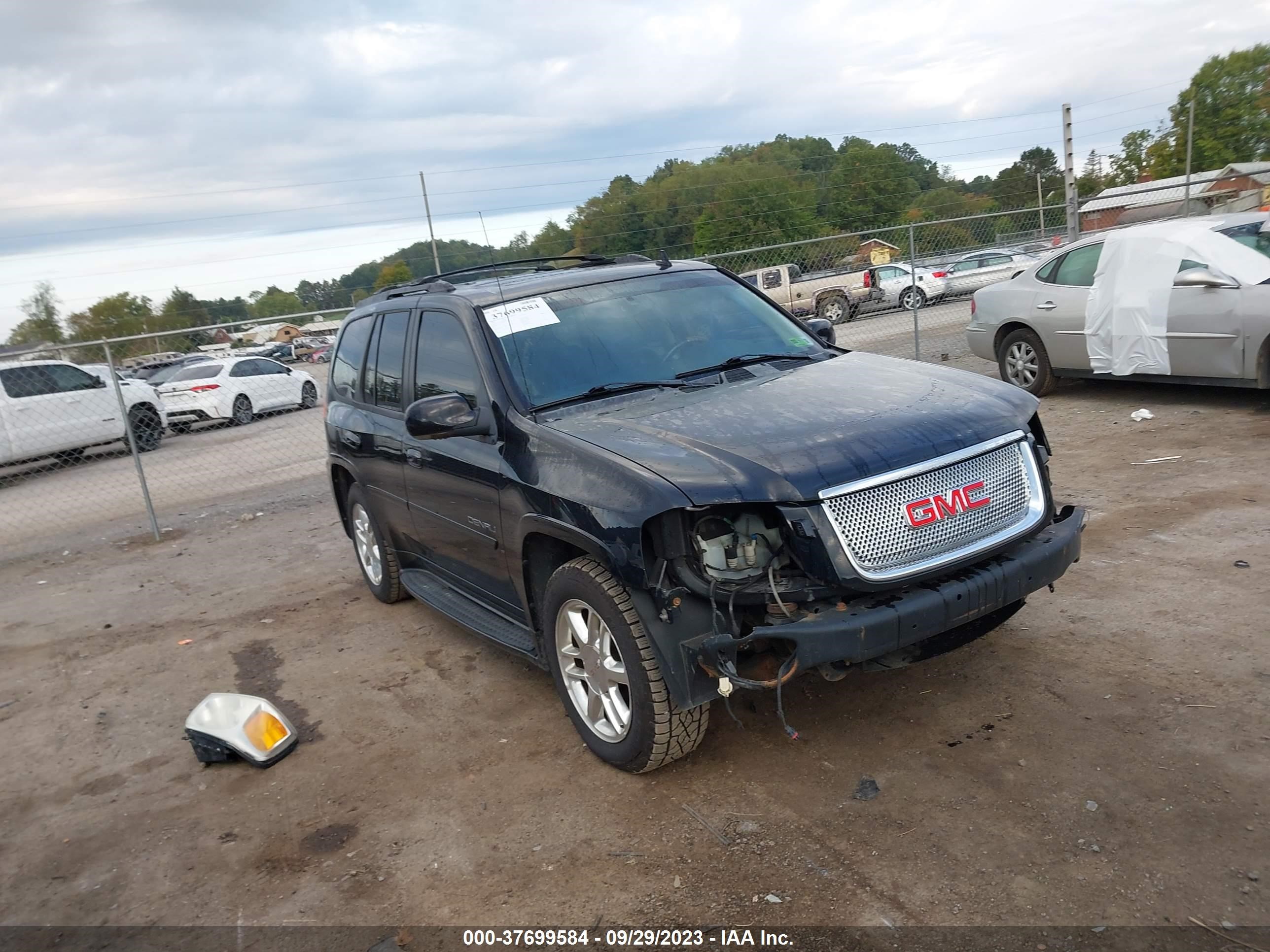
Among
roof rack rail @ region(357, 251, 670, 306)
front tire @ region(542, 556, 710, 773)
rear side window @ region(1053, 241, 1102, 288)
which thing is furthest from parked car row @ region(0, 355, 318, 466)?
rear side window @ region(1053, 241, 1102, 288)

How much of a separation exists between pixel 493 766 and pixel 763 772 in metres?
1.14

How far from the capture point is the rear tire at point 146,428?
1705cm

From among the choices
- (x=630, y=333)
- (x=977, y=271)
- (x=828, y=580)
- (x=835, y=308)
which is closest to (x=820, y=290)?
(x=835, y=308)

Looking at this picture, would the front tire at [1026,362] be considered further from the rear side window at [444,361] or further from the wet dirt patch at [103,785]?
the wet dirt patch at [103,785]

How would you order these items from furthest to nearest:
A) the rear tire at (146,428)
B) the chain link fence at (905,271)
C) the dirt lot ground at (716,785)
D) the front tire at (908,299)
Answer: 1. the front tire at (908,299)
2. the rear tire at (146,428)
3. the chain link fence at (905,271)
4. the dirt lot ground at (716,785)

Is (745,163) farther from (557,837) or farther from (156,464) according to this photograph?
(557,837)

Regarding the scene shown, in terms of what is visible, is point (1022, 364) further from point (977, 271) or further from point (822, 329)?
point (977, 271)

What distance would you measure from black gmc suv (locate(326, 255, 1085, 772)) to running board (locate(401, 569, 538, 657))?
0.02 metres

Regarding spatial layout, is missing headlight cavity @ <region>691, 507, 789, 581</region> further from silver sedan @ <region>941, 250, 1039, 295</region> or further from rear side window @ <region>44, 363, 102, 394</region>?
silver sedan @ <region>941, 250, 1039, 295</region>

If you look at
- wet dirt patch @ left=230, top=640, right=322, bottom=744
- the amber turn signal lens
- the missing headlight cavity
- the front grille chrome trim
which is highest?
the front grille chrome trim

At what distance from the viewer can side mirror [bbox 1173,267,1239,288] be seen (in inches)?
315

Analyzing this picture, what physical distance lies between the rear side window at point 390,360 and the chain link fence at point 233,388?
5.09 meters

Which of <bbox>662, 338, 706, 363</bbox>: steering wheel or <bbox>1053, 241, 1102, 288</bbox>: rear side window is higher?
<bbox>662, 338, 706, 363</bbox>: steering wheel

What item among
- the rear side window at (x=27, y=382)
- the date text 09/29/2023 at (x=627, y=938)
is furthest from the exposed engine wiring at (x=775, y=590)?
the rear side window at (x=27, y=382)
